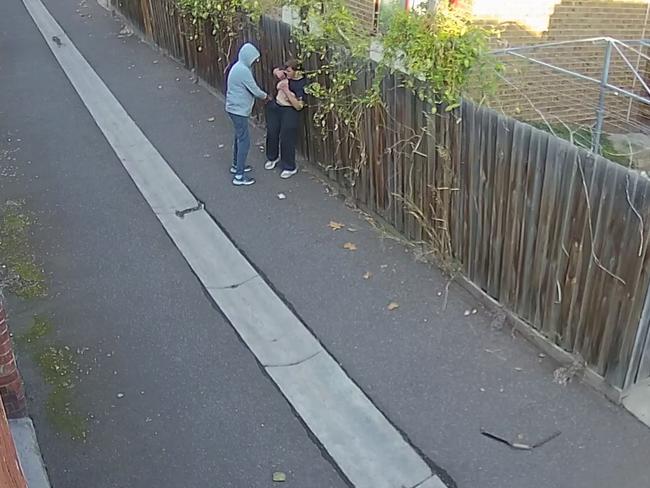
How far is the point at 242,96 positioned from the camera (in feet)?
27.4

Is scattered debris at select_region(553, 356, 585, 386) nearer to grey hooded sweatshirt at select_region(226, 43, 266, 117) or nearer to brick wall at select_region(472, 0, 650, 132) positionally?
brick wall at select_region(472, 0, 650, 132)

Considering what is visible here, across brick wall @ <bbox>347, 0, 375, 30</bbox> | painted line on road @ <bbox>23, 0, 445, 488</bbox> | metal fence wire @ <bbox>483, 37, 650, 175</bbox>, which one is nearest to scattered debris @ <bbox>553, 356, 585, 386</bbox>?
painted line on road @ <bbox>23, 0, 445, 488</bbox>

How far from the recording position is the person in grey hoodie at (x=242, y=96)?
27.1 ft

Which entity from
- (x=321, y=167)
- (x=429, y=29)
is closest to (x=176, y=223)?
(x=321, y=167)

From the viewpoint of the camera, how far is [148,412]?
16.7 ft

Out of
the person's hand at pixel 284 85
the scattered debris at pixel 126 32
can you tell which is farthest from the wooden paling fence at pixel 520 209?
the scattered debris at pixel 126 32

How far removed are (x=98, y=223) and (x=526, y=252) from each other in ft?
15.6

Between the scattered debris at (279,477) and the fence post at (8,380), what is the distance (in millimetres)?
1877

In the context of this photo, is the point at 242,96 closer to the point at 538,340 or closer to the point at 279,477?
the point at 538,340

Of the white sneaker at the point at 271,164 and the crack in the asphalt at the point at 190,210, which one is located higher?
the white sneaker at the point at 271,164

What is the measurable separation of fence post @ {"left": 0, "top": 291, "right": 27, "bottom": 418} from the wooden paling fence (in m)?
3.83

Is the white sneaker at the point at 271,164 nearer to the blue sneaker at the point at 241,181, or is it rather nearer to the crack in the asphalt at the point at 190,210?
the blue sneaker at the point at 241,181

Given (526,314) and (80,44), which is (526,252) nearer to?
(526,314)

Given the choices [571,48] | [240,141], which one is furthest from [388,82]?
[571,48]
